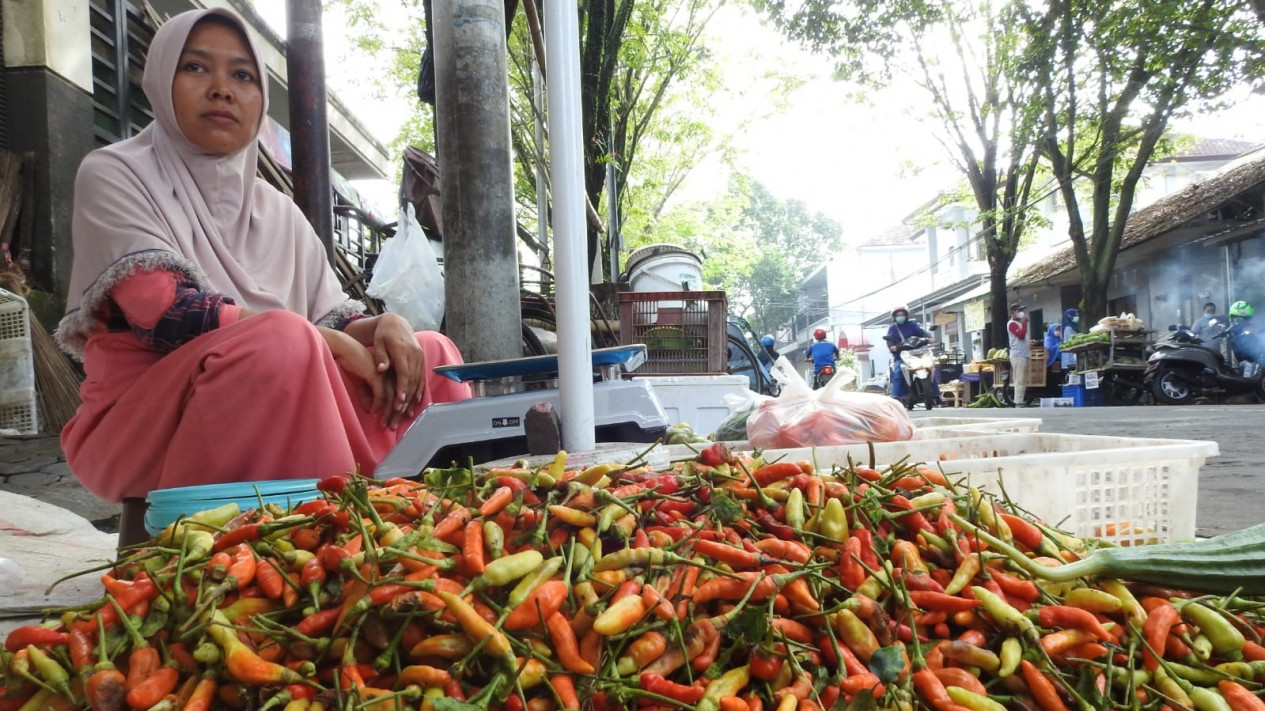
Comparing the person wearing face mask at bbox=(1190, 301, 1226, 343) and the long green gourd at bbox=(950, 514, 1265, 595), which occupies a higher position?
the person wearing face mask at bbox=(1190, 301, 1226, 343)

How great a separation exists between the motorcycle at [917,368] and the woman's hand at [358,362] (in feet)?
50.9

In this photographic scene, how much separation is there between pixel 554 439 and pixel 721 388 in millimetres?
3284

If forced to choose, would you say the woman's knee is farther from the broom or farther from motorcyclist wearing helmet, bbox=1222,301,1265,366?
motorcyclist wearing helmet, bbox=1222,301,1265,366

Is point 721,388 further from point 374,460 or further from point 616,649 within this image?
point 616,649

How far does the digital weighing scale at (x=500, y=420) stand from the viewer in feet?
7.41

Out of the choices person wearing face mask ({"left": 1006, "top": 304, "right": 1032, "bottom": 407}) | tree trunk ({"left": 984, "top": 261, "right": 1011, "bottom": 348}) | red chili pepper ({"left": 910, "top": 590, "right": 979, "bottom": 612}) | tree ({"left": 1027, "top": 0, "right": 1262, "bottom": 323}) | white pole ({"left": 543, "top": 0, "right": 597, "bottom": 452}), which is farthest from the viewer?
tree trunk ({"left": 984, "top": 261, "right": 1011, "bottom": 348})

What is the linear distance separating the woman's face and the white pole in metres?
1.24

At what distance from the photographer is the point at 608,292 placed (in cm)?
724

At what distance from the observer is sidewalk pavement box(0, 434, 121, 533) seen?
4113 millimetres

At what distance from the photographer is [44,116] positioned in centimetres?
630

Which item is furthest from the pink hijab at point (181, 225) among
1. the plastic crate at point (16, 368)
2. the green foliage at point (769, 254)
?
the green foliage at point (769, 254)

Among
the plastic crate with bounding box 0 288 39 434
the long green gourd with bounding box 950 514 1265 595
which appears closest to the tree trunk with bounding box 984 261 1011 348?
the plastic crate with bounding box 0 288 39 434

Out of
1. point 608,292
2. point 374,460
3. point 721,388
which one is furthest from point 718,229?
point 374,460

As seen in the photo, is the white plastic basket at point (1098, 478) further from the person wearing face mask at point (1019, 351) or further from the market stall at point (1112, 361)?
the person wearing face mask at point (1019, 351)
